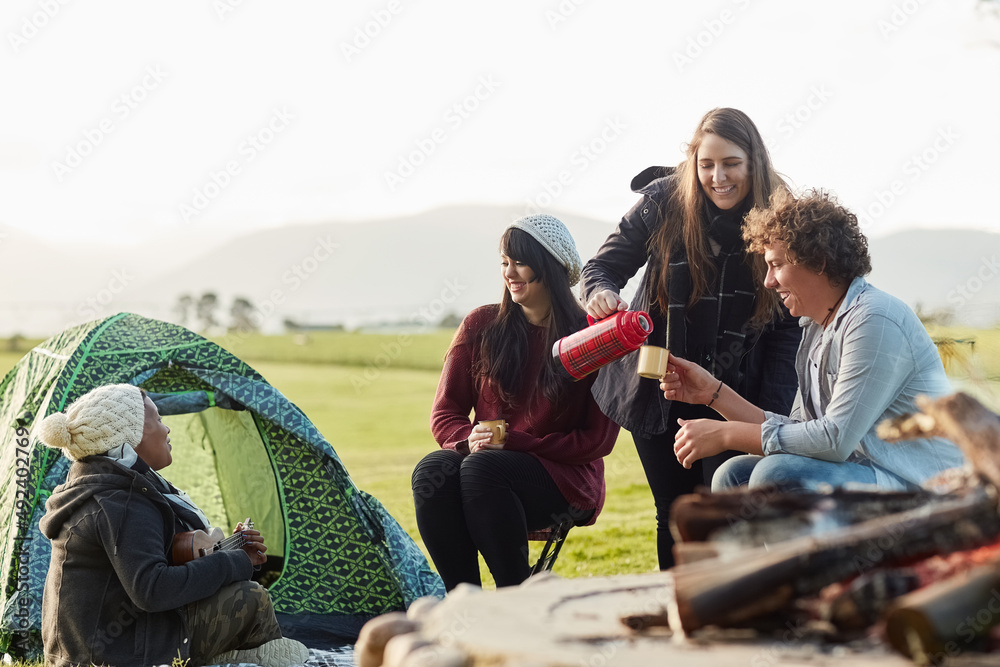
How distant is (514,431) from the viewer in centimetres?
331

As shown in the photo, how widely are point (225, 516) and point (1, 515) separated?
43.4 inches

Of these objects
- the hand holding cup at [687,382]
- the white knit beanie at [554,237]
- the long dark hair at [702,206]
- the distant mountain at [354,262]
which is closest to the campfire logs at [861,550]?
the hand holding cup at [687,382]

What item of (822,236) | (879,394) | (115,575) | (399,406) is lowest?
(399,406)

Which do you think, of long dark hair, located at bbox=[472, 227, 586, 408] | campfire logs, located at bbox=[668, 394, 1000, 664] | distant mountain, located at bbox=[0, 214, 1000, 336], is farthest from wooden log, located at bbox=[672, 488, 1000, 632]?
distant mountain, located at bbox=[0, 214, 1000, 336]

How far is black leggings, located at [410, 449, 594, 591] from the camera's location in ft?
10.1

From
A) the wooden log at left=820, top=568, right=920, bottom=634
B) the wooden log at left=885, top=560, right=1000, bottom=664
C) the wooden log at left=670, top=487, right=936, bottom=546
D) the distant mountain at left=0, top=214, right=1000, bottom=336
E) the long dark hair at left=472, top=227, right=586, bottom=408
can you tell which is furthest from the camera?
the distant mountain at left=0, top=214, right=1000, bottom=336

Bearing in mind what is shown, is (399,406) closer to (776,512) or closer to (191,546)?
(191,546)

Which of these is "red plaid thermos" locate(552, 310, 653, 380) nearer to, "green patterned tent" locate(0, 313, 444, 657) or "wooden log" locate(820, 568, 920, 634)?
"green patterned tent" locate(0, 313, 444, 657)

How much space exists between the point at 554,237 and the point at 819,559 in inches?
81.2

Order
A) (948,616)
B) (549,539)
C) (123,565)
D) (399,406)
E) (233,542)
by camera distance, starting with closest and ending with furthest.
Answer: (948,616)
(123,565)
(233,542)
(549,539)
(399,406)

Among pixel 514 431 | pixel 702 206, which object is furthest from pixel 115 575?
pixel 702 206

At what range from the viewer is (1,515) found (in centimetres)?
348

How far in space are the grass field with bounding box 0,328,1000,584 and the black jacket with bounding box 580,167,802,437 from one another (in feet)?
1.61

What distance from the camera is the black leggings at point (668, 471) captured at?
123 inches
